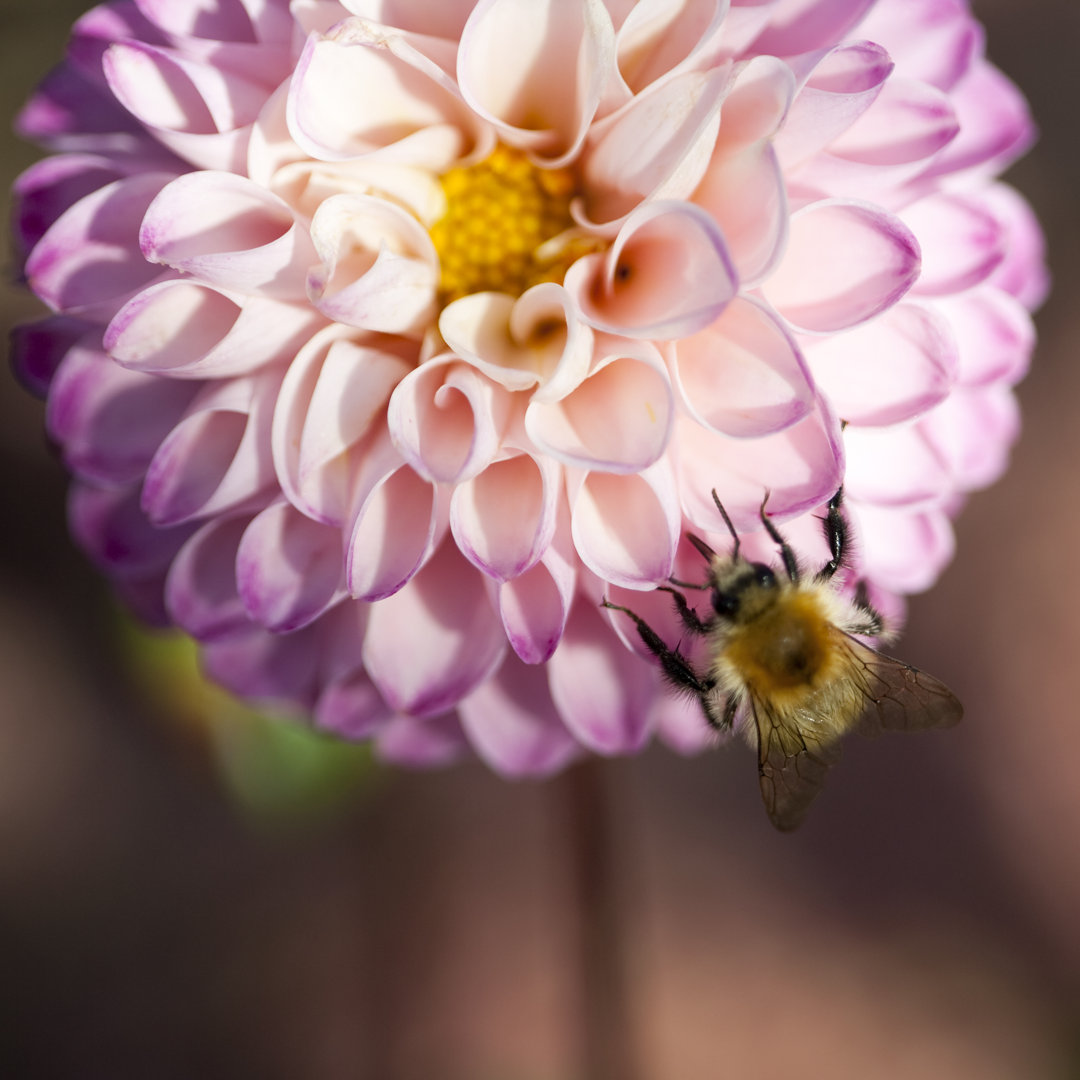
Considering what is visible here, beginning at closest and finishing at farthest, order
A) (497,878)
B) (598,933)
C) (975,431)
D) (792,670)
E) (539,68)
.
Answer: (539,68)
(792,670)
(975,431)
(598,933)
(497,878)

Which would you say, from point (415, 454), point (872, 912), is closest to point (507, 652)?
point (415, 454)

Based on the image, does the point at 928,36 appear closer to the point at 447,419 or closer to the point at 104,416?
the point at 447,419

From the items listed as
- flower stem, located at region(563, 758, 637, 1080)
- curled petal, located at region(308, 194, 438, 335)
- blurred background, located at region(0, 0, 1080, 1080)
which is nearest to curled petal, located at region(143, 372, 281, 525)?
curled petal, located at region(308, 194, 438, 335)

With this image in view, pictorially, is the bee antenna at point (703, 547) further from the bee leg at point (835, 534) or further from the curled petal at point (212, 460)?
the curled petal at point (212, 460)

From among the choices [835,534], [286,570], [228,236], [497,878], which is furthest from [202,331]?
[497,878]

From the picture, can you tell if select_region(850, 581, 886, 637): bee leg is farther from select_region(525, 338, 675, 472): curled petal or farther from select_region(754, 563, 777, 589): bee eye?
select_region(525, 338, 675, 472): curled petal
